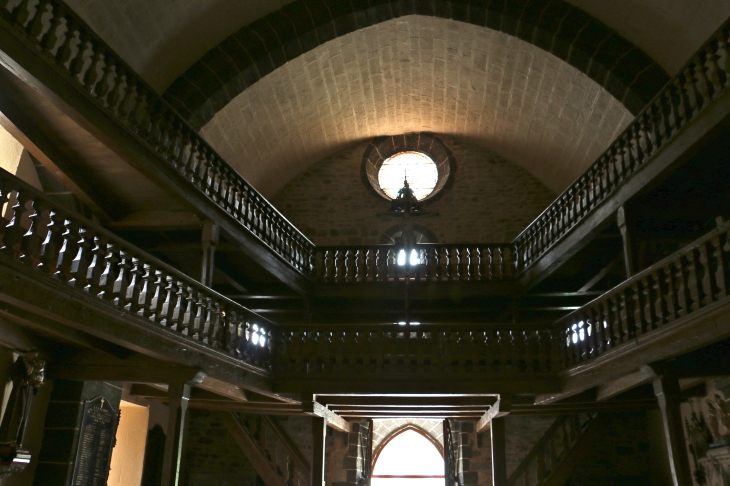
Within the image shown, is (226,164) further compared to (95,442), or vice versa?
(226,164)

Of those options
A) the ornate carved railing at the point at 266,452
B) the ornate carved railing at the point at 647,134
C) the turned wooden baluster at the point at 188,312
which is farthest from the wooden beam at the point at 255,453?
the ornate carved railing at the point at 647,134

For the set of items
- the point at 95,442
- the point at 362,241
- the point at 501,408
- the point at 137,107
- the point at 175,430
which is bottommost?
the point at 95,442

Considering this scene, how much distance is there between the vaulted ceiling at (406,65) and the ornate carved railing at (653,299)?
467 centimetres

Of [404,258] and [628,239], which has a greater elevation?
[404,258]

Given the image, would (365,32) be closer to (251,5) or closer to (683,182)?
(251,5)

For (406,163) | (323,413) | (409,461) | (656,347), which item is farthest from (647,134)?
(409,461)

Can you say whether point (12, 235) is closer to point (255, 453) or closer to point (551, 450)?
point (255, 453)

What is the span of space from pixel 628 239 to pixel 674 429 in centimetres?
271

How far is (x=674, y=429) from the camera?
7.31m

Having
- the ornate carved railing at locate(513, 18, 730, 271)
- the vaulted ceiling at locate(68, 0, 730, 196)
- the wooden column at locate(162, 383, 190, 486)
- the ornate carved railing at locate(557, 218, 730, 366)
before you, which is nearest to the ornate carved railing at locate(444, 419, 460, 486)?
the ornate carved railing at locate(513, 18, 730, 271)

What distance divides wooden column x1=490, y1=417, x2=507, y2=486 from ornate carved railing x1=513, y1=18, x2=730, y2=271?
3.27m

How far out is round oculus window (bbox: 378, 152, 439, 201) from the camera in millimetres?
17500

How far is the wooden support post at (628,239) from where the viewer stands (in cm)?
883

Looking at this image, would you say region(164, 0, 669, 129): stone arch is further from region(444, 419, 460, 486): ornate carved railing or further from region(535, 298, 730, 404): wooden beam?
region(444, 419, 460, 486): ornate carved railing
